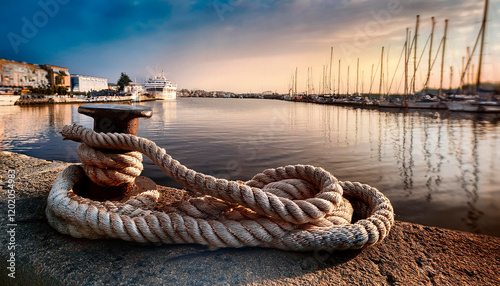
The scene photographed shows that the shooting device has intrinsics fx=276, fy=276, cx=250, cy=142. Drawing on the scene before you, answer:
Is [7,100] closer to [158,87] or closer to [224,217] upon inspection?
[158,87]

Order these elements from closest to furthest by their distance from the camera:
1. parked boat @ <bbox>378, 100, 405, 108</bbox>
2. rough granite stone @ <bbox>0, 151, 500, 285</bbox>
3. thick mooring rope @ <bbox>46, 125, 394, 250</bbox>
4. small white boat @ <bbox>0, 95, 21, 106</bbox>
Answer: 1. rough granite stone @ <bbox>0, 151, 500, 285</bbox>
2. thick mooring rope @ <bbox>46, 125, 394, 250</bbox>
3. small white boat @ <bbox>0, 95, 21, 106</bbox>
4. parked boat @ <bbox>378, 100, 405, 108</bbox>

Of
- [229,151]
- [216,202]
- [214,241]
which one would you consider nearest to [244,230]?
[214,241]

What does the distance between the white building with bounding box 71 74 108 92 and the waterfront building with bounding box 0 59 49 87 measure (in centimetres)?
1407

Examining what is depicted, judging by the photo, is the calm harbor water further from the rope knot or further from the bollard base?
the rope knot

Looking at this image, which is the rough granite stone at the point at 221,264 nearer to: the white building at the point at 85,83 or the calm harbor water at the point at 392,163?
the calm harbor water at the point at 392,163

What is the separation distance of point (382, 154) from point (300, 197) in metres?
7.86

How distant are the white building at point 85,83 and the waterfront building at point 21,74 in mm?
14074

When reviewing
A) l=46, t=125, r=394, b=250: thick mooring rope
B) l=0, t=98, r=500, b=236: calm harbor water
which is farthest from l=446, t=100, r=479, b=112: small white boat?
l=46, t=125, r=394, b=250: thick mooring rope

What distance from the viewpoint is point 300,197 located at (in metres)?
2.17

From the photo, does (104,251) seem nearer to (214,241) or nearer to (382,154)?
(214,241)

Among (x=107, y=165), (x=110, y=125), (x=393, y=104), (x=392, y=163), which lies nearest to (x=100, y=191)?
(x=107, y=165)

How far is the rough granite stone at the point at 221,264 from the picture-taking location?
4.92 ft

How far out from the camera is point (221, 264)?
1604mm

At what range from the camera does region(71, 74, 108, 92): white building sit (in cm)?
10219
